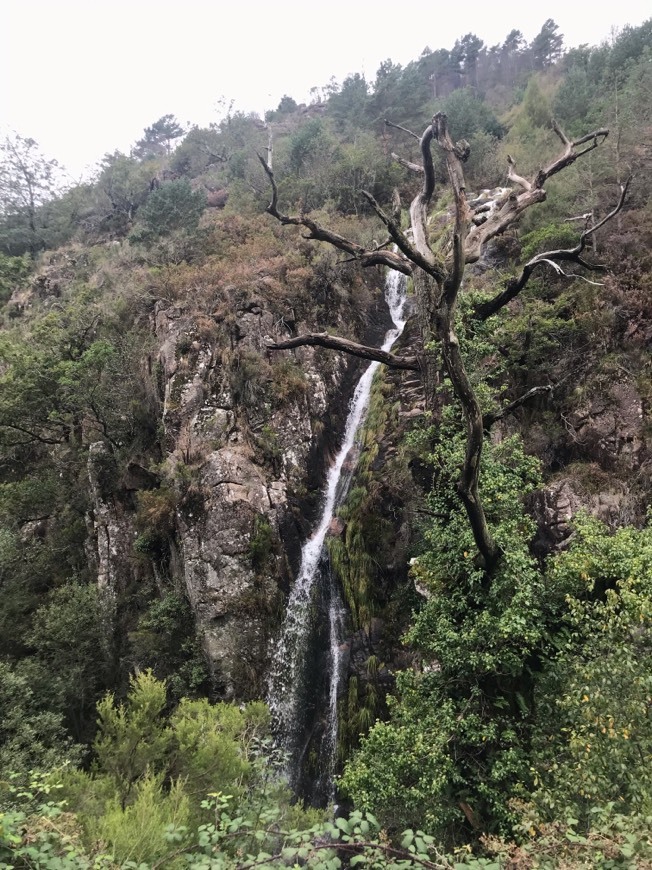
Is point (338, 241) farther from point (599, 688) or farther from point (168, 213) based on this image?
point (168, 213)

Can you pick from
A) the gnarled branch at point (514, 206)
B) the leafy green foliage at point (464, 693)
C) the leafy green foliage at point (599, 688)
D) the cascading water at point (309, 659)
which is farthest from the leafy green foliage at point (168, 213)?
the leafy green foliage at point (599, 688)

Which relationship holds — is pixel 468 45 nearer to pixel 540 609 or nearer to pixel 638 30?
pixel 638 30

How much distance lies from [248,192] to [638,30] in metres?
27.4

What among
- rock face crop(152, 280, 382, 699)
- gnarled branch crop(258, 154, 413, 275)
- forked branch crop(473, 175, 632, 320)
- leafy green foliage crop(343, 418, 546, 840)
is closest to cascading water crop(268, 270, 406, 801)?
rock face crop(152, 280, 382, 699)

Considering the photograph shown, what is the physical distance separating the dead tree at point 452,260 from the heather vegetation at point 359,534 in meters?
0.44

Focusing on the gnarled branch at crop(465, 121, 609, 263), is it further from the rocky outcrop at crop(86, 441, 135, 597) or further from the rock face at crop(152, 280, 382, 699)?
the rocky outcrop at crop(86, 441, 135, 597)

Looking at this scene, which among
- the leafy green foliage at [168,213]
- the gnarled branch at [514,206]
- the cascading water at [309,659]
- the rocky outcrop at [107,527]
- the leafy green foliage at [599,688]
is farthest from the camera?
the leafy green foliage at [168,213]

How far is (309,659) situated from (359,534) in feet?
12.6

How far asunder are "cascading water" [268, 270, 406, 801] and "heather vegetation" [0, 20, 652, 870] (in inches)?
22.8

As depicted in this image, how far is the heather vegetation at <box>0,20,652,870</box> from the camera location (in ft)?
15.9

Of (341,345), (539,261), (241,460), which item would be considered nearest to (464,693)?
(341,345)

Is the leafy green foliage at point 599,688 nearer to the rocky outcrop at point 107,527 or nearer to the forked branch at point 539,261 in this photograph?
the forked branch at point 539,261

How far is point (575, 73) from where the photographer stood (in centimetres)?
2814

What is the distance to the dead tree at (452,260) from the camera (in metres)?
5.48
